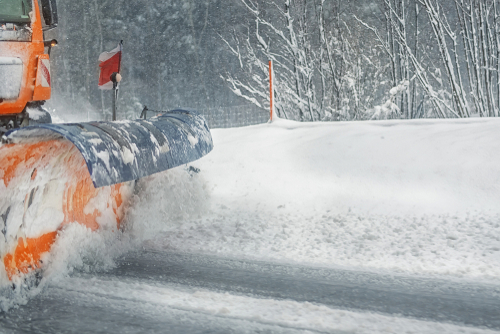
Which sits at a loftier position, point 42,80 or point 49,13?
point 49,13

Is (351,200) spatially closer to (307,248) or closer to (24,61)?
(307,248)

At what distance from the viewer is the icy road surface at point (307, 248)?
220 cm

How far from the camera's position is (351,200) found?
178 inches

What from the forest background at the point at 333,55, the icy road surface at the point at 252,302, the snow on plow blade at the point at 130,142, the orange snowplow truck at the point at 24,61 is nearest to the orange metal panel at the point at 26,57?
the orange snowplow truck at the point at 24,61

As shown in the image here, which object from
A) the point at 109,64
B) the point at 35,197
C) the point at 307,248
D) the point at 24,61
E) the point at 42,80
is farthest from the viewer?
the point at 109,64

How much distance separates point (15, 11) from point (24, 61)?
1.57 feet

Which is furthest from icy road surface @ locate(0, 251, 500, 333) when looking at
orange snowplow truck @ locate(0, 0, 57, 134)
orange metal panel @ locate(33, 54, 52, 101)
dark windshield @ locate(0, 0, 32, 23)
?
dark windshield @ locate(0, 0, 32, 23)

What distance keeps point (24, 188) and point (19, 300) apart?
1.99 ft

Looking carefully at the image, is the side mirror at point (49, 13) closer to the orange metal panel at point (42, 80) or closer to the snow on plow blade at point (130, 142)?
the orange metal panel at point (42, 80)

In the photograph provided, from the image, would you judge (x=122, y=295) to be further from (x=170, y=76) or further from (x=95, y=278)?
(x=170, y=76)

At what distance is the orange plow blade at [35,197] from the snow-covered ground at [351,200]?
76 centimetres

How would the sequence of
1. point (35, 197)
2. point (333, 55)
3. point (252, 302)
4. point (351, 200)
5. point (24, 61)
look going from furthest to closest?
point (333, 55), point (351, 200), point (24, 61), point (35, 197), point (252, 302)

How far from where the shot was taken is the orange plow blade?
7.98 feet

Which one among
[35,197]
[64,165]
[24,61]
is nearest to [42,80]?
[24,61]
